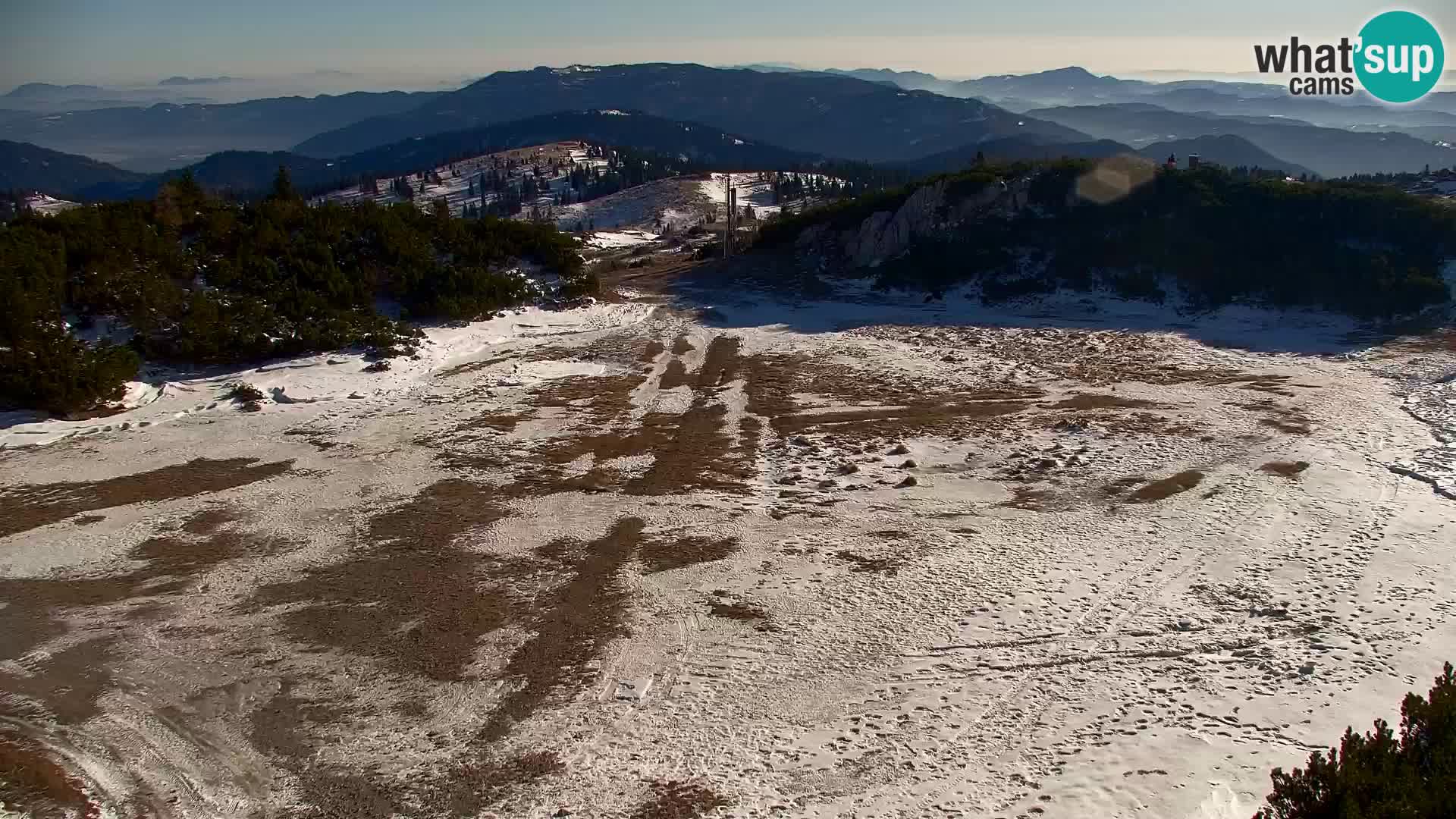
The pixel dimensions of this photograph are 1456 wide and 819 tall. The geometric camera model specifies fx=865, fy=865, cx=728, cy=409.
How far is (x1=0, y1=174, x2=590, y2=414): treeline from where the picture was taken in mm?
18938

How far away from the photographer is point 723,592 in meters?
11.9

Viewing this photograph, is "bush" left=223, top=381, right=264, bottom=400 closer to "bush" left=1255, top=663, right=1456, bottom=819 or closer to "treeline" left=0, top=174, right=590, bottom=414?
"treeline" left=0, top=174, right=590, bottom=414

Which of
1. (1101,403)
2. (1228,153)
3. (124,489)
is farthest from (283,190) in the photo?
(1228,153)

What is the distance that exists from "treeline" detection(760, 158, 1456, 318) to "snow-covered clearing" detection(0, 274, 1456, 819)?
322 inches

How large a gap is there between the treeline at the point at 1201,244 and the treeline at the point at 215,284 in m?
16.5

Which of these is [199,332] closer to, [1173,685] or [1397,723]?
[1173,685]

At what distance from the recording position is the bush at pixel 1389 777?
18.9 feet

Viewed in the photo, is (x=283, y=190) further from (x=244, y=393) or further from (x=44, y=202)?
(x=44, y=202)

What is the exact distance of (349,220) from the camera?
2947 centimetres

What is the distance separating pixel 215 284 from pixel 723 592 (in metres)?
20.1

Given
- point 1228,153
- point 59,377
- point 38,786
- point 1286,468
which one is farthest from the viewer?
point 1228,153

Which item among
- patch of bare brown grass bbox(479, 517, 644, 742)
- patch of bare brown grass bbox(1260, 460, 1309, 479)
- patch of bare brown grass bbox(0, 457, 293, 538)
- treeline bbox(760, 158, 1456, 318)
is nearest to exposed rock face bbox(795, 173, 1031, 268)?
treeline bbox(760, 158, 1456, 318)

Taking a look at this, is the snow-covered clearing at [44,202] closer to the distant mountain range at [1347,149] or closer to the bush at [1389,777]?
the bush at [1389,777]

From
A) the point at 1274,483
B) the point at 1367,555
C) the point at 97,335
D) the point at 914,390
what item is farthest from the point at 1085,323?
the point at 97,335
